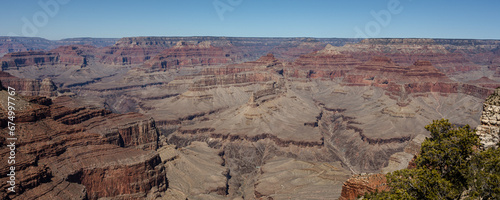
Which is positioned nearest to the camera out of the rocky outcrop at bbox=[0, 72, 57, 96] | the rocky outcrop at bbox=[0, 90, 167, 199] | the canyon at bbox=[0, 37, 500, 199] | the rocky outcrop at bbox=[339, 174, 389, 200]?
the rocky outcrop at bbox=[339, 174, 389, 200]

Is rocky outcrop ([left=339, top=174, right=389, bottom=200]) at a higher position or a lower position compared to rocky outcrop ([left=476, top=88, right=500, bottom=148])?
lower

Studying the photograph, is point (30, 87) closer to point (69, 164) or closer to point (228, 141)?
point (228, 141)

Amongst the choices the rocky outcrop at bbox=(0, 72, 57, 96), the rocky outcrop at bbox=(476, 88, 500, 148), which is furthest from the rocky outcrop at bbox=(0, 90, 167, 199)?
the rocky outcrop at bbox=(0, 72, 57, 96)

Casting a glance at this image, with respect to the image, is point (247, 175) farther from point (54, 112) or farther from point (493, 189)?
point (493, 189)

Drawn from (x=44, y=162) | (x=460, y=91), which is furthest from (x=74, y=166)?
(x=460, y=91)

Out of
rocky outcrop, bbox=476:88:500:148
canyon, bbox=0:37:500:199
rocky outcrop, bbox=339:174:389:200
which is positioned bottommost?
canyon, bbox=0:37:500:199

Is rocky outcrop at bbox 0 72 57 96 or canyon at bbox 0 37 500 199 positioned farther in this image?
rocky outcrop at bbox 0 72 57 96

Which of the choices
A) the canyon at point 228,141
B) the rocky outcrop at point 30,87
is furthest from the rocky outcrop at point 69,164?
the rocky outcrop at point 30,87

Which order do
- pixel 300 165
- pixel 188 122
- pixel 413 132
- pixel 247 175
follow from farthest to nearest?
1. pixel 188 122
2. pixel 413 132
3. pixel 247 175
4. pixel 300 165

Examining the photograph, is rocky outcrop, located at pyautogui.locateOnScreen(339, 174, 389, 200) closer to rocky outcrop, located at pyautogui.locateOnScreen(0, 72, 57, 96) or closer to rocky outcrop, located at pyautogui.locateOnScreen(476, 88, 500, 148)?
rocky outcrop, located at pyautogui.locateOnScreen(476, 88, 500, 148)
